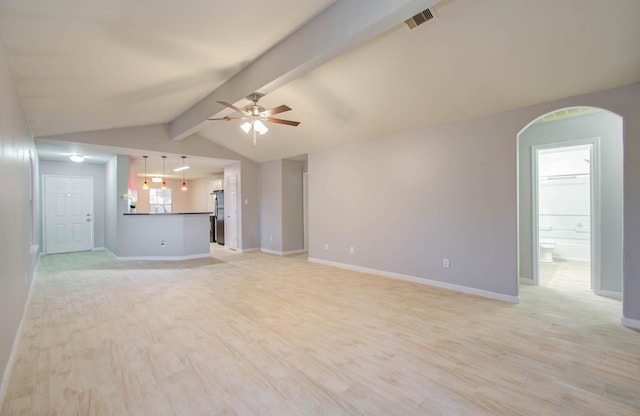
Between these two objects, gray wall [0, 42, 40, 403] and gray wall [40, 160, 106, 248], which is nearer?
gray wall [0, 42, 40, 403]

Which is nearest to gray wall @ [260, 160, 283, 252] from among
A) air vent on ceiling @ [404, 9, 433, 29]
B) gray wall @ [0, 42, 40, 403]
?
gray wall @ [0, 42, 40, 403]

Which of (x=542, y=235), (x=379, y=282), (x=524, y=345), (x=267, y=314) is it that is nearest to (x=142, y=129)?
(x=267, y=314)

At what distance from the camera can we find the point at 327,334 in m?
2.83

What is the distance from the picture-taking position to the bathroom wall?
6426 millimetres

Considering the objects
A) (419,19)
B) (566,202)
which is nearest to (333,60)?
(419,19)

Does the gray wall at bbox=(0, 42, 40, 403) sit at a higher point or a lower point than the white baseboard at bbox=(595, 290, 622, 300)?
higher

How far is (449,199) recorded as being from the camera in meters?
4.31

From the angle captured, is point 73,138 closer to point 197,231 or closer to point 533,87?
point 197,231

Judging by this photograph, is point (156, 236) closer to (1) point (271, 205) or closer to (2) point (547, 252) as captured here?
(1) point (271, 205)

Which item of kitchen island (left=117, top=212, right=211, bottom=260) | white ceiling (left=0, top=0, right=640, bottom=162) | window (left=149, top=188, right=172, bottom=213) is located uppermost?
white ceiling (left=0, top=0, right=640, bottom=162)

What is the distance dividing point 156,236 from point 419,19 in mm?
6616

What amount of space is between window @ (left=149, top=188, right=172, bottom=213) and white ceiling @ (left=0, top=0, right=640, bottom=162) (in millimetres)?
8175

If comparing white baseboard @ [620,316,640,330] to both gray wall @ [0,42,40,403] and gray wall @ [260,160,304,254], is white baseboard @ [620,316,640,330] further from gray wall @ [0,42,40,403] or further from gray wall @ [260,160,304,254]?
gray wall @ [260,160,304,254]

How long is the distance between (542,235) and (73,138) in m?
10.2
